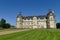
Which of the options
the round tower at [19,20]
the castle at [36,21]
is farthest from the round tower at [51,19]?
the round tower at [19,20]

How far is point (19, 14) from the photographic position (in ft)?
439

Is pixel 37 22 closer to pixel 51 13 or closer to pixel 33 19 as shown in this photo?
pixel 33 19

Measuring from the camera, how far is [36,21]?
13175 centimetres

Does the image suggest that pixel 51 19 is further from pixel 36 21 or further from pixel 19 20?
pixel 19 20

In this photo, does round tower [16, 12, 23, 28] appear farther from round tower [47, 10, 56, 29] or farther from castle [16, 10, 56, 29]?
round tower [47, 10, 56, 29]

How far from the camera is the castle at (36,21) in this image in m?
128

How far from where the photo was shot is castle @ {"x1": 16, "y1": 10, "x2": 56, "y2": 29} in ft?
420

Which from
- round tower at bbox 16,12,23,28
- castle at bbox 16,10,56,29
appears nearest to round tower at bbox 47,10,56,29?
castle at bbox 16,10,56,29

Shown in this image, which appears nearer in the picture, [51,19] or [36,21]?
[51,19]

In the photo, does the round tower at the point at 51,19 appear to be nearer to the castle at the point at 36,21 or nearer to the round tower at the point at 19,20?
the castle at the point at 36,21

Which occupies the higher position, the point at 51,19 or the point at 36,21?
the point at 51,19

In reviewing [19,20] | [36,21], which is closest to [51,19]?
[36,21]

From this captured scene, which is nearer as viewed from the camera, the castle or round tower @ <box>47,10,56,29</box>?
round tower @ <box>47,10,56,29</box>

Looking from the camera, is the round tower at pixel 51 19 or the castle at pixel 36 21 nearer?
the round tower at pixel 51 19
